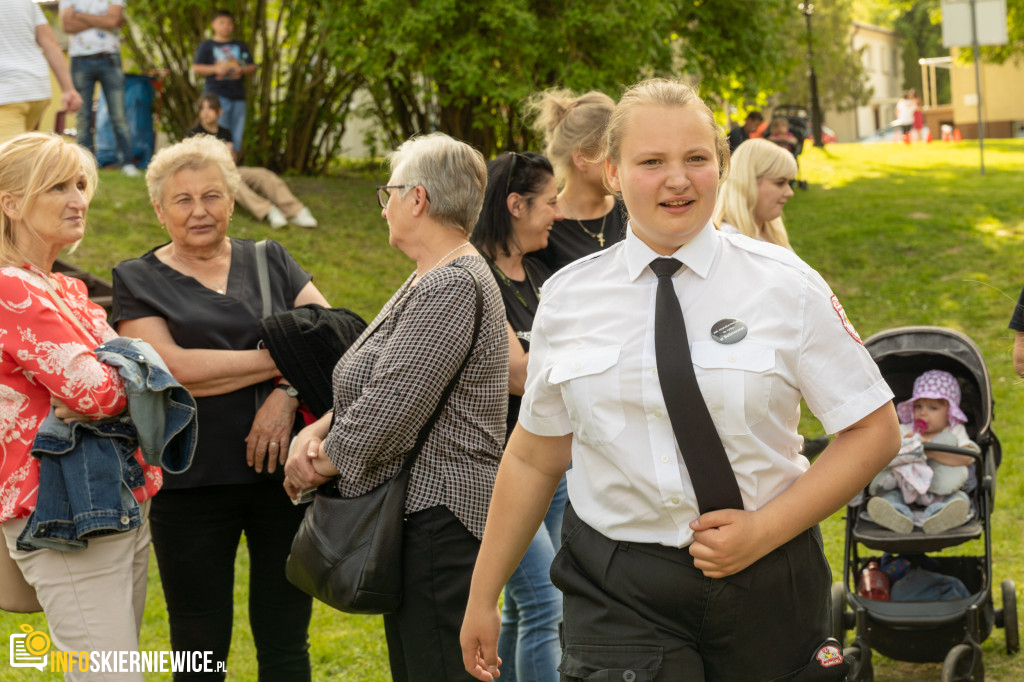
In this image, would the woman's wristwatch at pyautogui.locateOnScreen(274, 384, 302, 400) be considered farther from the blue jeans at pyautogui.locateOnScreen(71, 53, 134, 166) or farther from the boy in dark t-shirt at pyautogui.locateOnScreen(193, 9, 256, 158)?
the blue jeans at pyautogui.locateOnScreen(71, 53, 134, 166)

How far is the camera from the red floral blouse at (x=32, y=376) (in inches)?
127

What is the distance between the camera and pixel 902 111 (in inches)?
1455

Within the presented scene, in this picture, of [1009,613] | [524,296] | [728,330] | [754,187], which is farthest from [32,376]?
[1009,613]

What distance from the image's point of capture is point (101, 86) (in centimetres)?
1201

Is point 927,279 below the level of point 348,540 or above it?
below

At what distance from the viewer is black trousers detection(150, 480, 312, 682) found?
3957 mm

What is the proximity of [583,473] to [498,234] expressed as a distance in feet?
6.06

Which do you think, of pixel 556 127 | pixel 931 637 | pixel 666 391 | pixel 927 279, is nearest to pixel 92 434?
pixel 666 391

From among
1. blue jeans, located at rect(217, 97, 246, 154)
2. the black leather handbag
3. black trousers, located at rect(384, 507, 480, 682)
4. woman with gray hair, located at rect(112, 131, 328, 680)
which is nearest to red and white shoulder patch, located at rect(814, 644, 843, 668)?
black trousers, located at rect(384, 507, 480, 682)

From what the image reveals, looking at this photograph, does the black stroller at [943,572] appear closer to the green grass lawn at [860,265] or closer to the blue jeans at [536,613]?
the green grass lawn at [860,265]

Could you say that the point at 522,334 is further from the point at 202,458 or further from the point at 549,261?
the point at 202,458

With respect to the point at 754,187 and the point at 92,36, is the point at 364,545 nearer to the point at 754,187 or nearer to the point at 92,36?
the point at 754,187

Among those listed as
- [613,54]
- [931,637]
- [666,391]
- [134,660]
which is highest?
[613,54]

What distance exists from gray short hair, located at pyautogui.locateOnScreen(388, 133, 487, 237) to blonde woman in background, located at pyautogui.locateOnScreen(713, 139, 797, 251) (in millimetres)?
1746
